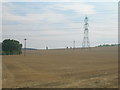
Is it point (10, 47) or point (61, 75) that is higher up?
point (10, 47)

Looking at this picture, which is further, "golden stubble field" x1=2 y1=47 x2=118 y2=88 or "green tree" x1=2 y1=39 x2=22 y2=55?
"green tree" x1=2 y1=39 x2=22 y2=55

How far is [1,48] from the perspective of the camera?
8744 cm

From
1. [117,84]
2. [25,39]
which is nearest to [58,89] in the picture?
[117,84]

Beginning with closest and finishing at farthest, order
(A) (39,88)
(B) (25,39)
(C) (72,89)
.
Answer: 1. (C) (72,89)
2. (A) (39,88)
3. (B) (25,39)

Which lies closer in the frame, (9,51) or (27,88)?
(27,88)

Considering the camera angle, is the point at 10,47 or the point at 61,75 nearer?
the point at 61,75

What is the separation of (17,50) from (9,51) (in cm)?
361

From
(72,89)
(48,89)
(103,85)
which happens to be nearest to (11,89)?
(48,89)

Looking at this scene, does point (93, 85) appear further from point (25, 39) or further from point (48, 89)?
point (25, 39)

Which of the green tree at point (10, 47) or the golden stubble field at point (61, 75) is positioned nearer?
the golden stubble field at point (61, 75)

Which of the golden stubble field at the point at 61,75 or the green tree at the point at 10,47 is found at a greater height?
the green tree at the point at 10,47

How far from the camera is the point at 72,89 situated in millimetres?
15461

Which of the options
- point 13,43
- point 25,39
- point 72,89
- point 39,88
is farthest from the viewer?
point 25,39

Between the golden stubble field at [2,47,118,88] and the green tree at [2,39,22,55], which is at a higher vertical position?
the green tree at [2,39,22,55]
